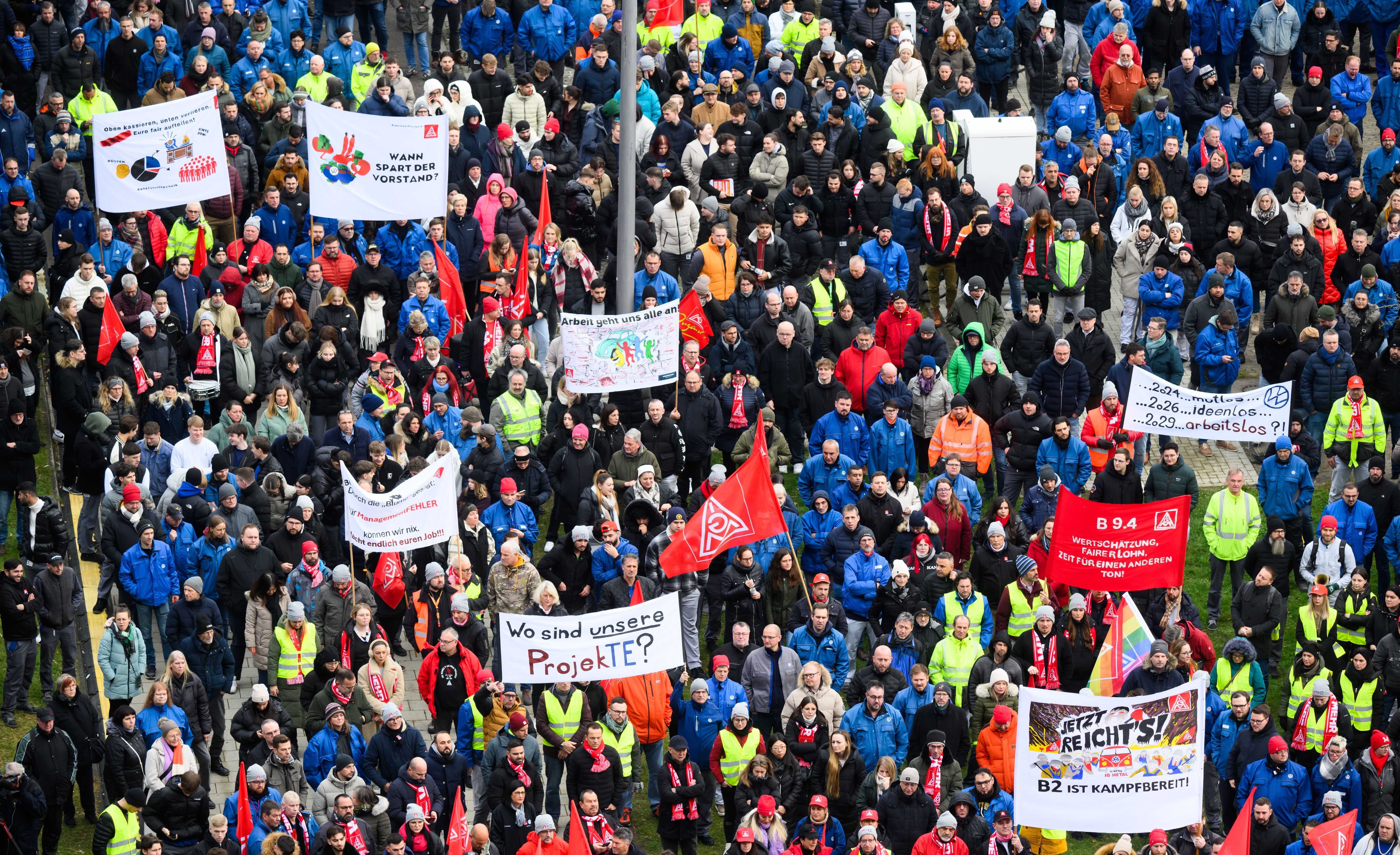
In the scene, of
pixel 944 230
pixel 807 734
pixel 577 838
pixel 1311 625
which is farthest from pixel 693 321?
pixel 577 838

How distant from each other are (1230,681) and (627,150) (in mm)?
7289

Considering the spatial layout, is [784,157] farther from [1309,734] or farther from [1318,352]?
[1309,734]

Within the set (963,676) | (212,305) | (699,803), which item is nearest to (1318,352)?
(963,676)

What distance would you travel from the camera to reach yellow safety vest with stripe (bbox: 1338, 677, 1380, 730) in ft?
74.4

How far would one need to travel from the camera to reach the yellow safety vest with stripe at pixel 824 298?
2717cm

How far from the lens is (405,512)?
22.7 m

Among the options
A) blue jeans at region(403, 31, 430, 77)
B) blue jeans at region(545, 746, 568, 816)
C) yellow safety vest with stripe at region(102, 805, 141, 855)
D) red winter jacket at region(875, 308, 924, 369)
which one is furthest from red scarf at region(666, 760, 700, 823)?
blue jeans at region(403, 31, 430, 77)

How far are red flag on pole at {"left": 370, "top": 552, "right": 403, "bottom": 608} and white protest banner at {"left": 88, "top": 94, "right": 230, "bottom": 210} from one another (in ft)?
19.5

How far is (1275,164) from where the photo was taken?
3027 cm

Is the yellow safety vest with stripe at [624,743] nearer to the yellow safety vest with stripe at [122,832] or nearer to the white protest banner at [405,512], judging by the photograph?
the white protest banner at [405,512]

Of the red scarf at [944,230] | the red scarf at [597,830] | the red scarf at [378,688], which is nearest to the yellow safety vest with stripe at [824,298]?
the red scarf at [944,230]

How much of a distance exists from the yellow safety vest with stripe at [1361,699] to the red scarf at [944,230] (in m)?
7.57

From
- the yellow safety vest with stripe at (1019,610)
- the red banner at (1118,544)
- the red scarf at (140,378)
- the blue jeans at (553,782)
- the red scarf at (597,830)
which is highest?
the red scarf at (140,378)

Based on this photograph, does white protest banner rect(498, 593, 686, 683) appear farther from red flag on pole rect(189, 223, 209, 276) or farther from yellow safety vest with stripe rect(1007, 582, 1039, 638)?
red flag on pole rect(189, 223, 209, 276)
